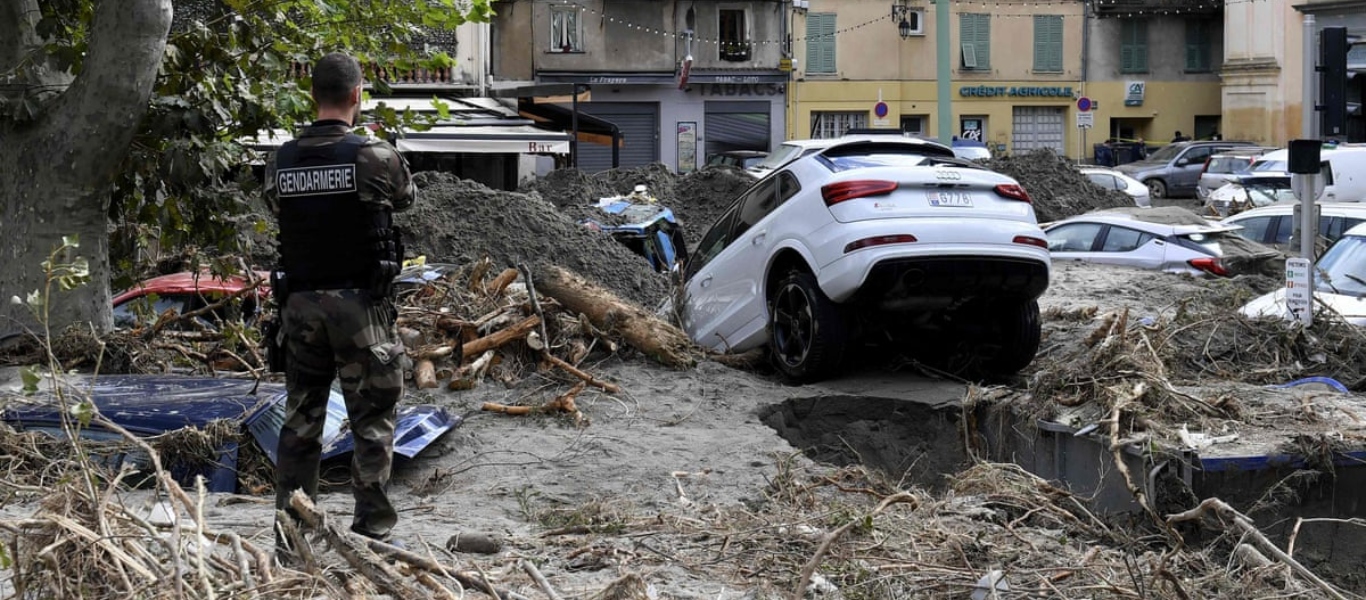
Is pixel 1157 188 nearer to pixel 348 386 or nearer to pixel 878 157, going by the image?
pixel 878 157

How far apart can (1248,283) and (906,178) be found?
7955mm

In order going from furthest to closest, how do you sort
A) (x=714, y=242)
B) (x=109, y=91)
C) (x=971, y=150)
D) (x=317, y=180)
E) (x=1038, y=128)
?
(x=1038, y=128) < (x=971, y=150) < (x=714, y=242) < (x=109, y=91) < (x=317, y=180)

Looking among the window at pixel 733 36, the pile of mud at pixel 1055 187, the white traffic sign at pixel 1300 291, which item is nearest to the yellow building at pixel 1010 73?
the window at pixel 733 36

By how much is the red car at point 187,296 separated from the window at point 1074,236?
34.4ft

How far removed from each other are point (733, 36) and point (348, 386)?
43.0 meters

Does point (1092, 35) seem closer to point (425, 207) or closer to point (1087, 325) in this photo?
point (425, 207)

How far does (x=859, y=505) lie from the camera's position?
6855 millimetres

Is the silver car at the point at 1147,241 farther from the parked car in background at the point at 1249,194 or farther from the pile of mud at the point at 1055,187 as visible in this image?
the pile of mud at the point at 1055,187

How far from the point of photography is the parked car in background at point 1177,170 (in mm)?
39344

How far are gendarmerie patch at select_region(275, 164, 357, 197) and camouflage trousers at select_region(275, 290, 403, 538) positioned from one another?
360 mm

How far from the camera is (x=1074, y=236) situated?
1883 cm

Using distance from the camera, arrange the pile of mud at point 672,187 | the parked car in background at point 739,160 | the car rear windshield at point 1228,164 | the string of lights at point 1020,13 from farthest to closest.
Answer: the string of lights at point 1020,13 → the car rear windshield at point 1228,164 → the parked car in background at point 739,160 → the pile of mud at point 672,187

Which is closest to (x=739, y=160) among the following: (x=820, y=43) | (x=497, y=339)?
(x=820, y=43)

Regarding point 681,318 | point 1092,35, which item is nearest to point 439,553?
point 681,318
